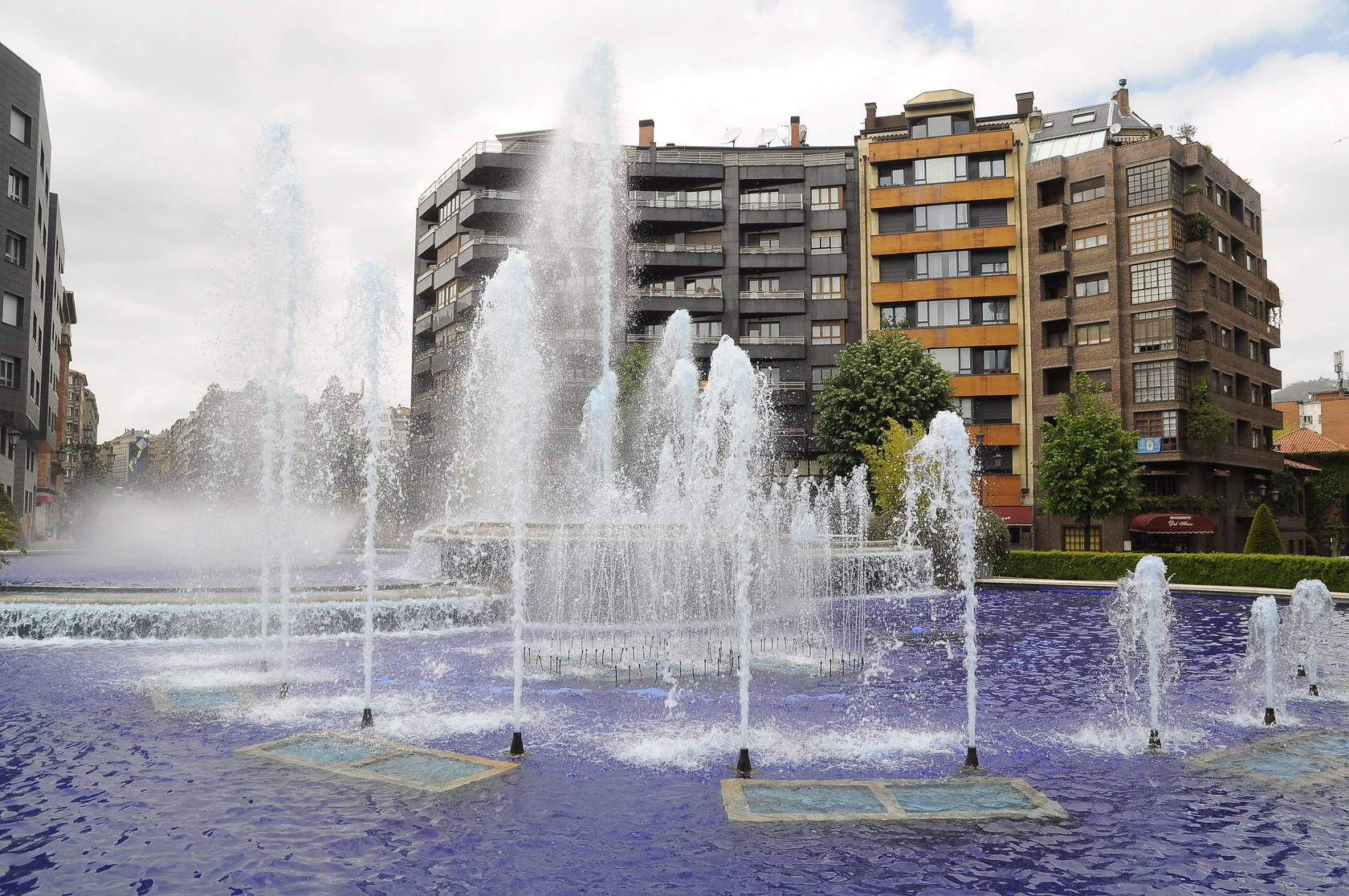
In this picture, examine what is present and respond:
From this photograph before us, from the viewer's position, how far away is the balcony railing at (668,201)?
57750 mm

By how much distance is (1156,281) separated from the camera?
48.9 m

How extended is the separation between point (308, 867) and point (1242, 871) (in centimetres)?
657

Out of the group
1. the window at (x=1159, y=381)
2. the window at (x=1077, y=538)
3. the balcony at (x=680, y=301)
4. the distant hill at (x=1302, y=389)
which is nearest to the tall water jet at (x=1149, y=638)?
the window at (x=1077, y=538)

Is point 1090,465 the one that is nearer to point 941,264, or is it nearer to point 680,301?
point 941,264

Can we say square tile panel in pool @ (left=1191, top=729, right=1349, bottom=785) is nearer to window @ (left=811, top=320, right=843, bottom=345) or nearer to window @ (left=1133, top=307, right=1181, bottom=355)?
window @ (left=1133, top=307, right=1181, bottom=355)

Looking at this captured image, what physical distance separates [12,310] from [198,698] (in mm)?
39170

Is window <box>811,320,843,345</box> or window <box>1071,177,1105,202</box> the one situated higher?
window <box>1071,177,1105,202</box>

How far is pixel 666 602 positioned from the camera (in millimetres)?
20938

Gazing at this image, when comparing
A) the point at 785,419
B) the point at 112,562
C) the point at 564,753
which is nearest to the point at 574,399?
the point at 785,419

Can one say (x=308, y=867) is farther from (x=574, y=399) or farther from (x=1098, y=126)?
(x=1098, y=126)

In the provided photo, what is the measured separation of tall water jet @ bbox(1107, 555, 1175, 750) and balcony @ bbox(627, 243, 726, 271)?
37.5 metres

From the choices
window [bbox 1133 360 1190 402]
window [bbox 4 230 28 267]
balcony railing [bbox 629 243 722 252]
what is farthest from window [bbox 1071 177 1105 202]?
window [bbox 4 230 28 267]

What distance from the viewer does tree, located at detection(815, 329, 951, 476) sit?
147 ft

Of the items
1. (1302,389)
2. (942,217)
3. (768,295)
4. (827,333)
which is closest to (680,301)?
(768,295)
